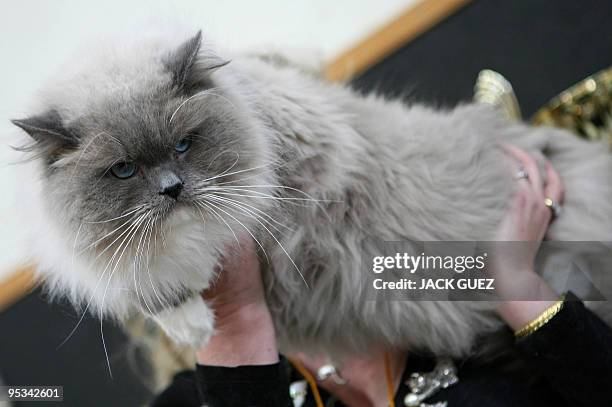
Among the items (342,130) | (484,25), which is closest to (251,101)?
(342,130)

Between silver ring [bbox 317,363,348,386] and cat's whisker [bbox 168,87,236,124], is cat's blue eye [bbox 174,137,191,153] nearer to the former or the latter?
cat's whisker [bbox 168,87,236,124]

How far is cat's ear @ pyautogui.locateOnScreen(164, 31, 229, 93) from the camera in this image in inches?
31.0

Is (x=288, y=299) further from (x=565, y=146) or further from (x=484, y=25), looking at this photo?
(x=484, y=25)

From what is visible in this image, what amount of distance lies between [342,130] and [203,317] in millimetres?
380

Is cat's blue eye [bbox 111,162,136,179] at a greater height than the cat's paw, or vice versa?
cat's blue eye [bbox 111,162,136,179]

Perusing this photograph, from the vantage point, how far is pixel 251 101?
2.91ft

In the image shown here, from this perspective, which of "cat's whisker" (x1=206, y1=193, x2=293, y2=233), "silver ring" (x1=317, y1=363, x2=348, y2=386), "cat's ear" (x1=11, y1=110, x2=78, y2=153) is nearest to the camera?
"cat's ear" (x1=11, y1=110, x2=78, y2=153)

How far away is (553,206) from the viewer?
3.49 feet

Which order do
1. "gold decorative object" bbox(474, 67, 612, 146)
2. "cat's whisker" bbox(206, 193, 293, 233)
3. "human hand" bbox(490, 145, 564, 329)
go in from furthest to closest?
"gold decorative object" bbox(474, 67, 612, 146), "human hand" bbox(490, 145, 564, 329), "cat's whisker" bbox(206, 193, 293, 233)

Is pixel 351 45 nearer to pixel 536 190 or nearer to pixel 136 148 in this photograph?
pixel 536 190

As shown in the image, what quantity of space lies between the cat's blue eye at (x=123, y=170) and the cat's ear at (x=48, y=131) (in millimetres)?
67

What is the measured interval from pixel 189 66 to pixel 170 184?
180mm

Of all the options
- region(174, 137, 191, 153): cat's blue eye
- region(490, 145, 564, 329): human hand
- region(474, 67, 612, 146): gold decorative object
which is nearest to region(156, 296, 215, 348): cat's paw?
region(174, 137, 191, 153): cat's blue eye

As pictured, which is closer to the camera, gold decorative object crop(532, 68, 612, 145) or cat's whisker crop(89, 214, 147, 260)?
cat's whisker crop(89, 214, 147, 260)
